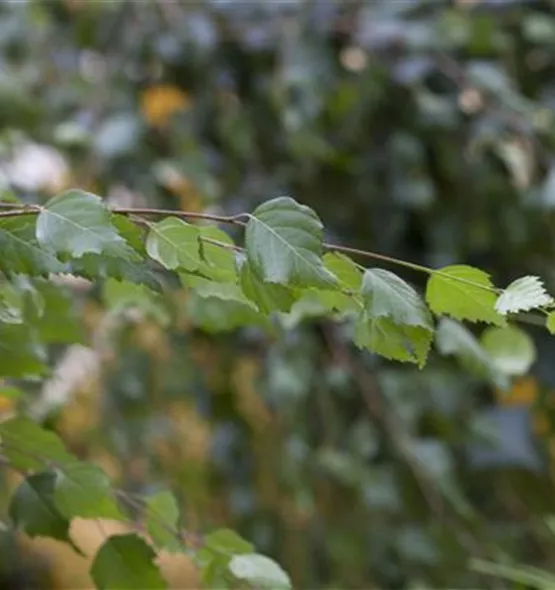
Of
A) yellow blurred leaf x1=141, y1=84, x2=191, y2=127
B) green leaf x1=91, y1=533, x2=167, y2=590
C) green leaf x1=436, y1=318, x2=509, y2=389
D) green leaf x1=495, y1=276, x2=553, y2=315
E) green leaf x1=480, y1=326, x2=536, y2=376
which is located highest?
yellow blurred leaf x1=141, y1=84, x2=191, y2=127

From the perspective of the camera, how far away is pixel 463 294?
1.31 ft

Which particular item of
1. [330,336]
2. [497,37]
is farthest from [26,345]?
[497,37]

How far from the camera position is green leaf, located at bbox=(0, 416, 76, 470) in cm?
48

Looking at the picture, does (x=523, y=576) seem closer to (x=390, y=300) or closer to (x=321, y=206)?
(x=390, y=300)

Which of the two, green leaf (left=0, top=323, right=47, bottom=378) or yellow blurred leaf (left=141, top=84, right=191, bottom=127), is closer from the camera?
green leaf (left=0, top=323, right=47, bottom=378)

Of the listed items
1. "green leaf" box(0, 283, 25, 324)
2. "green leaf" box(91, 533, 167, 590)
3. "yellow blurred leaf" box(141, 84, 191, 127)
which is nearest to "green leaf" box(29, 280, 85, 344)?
"green leaf" box(0, 283, 25, 324)

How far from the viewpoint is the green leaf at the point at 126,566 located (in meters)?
0.48

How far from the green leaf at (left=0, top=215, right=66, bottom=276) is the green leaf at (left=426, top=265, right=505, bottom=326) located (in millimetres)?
147

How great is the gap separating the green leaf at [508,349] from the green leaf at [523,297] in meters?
0.26

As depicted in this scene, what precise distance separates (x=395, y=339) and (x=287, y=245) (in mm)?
66

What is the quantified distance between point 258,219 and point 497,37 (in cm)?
59

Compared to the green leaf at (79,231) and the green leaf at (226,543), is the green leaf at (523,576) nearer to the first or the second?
the green leaf at (226,543)

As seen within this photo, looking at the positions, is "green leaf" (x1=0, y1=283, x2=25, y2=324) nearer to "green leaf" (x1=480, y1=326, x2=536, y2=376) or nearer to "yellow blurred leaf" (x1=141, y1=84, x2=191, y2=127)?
"green leaf" (x1=480, y1=326, x2=536, y2=376)

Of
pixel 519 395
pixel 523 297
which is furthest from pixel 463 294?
pixel 519 395
